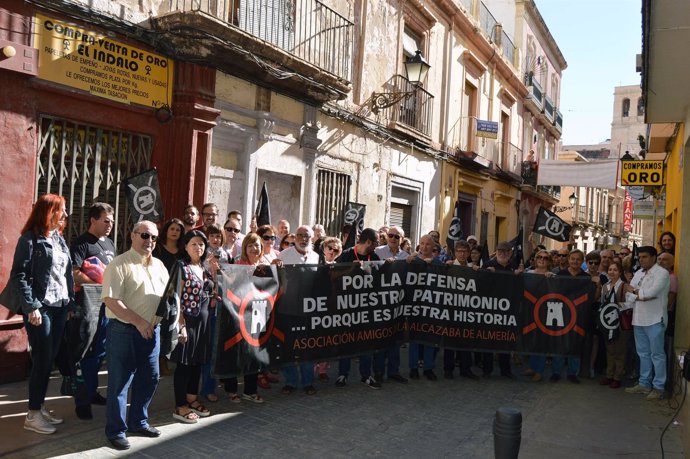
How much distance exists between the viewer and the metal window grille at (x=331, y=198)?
11.0 metres

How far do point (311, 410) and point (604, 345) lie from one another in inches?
167

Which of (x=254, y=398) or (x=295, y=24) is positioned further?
(x=295, y=24)

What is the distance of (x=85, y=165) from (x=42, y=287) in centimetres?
260

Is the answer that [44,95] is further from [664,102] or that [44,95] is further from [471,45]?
[471,45]

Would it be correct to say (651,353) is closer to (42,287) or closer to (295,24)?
(42,287)

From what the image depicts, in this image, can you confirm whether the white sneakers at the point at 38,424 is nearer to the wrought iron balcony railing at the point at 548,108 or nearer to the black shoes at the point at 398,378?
the black shoes at the point at 398,378

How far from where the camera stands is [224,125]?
8.64 m

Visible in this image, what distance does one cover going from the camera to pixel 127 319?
14.4 feet

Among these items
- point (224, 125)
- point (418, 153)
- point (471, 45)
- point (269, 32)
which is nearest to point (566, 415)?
point (224, 125)

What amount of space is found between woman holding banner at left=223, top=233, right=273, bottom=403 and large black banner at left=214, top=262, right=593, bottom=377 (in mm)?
151

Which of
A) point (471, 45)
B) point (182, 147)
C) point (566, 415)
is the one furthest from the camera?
point (471, 45)

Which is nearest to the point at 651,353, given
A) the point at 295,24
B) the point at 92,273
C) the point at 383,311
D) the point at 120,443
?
the point at 383,311

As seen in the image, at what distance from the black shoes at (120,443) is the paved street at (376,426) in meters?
0.05

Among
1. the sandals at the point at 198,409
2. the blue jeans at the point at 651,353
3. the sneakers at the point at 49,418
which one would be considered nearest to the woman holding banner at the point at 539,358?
the blue jeans at the point at 651,353
